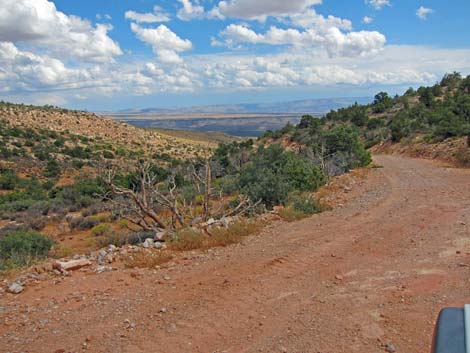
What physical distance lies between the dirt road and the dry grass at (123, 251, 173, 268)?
0.88 ft

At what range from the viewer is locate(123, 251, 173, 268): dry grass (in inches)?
268

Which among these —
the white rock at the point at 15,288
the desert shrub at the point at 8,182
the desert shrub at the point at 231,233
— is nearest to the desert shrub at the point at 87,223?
the desert shrub at the point at 231,233

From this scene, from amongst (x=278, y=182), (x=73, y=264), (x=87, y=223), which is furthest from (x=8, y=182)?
(x=73, y=264)

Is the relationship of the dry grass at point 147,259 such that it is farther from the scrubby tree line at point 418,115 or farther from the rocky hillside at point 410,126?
the scrubby tree line at point 418,115

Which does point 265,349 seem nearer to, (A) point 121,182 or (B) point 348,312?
(B) point 348,312

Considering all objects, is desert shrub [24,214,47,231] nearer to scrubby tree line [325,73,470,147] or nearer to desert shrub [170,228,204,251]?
desert shrub [170,228,204,251]

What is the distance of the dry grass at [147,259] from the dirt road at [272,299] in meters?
0.27

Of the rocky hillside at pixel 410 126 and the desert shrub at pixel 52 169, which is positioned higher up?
the rocky hillside at pixel 410 126

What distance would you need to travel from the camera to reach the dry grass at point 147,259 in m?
6.82

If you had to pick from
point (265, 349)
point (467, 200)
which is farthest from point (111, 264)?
point (467, 200)

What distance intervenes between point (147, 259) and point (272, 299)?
8.51 ft

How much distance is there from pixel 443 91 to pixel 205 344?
48698 mm

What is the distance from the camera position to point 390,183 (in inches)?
570

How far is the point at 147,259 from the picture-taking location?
22.8 ft
